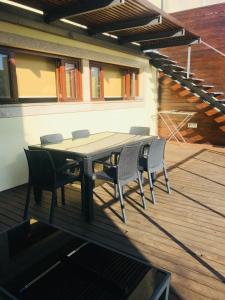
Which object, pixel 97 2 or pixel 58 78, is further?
pixel 58 78

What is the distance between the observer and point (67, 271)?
55.9 inches

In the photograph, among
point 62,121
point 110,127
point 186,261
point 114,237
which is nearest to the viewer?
point 186,261

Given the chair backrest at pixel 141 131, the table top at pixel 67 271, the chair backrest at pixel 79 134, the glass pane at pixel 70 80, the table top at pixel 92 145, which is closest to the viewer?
the table top at pixel 67 271

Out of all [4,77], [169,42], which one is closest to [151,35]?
[169,42]

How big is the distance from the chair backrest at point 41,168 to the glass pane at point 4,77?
5.27 ft

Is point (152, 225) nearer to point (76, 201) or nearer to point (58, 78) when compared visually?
point (76, 201)

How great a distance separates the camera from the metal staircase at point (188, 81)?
6.77 metres

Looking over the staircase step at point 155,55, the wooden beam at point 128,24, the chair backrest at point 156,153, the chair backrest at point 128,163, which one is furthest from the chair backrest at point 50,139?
the staircase step at point 155,55

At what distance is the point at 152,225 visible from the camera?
9.46 feet

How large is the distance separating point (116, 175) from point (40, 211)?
107 centimetres

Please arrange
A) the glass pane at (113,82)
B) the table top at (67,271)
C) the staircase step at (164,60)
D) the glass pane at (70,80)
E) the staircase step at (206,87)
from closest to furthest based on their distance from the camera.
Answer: the table top at (67,271), the glass pane at (70,80), the glass pane at (113,82), the staircase step at (206,87), the staircase step at (164,60)

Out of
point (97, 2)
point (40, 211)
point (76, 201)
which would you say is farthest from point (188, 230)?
point (97, 2)

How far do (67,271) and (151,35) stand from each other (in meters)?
5.39

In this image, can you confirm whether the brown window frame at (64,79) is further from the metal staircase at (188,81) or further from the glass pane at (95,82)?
the metal staircase at (188,81)
